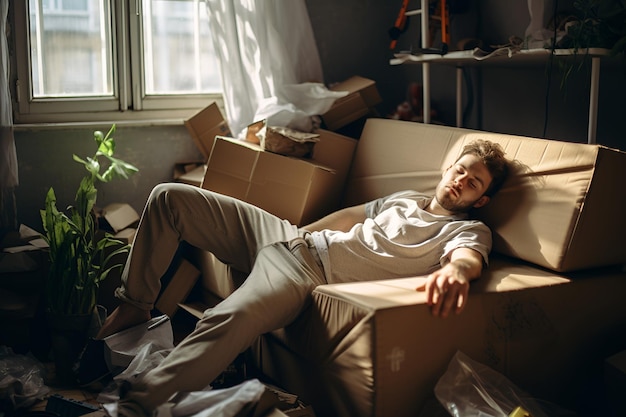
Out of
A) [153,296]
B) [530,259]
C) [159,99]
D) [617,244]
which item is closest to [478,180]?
[530,259]

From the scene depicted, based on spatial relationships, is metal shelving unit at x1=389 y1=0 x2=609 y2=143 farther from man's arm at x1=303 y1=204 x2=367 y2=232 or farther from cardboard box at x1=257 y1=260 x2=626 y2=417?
man's arm at x1=303 y1=204 x2=367 y2=232

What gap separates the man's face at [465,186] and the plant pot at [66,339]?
4.38 feet

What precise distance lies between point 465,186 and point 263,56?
1375mm

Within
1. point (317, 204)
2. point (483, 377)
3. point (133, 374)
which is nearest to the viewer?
point (483, 377)

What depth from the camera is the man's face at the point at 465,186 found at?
2.34 m

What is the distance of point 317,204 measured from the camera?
2.93m

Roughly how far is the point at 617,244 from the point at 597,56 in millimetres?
597

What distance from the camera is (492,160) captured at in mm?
2363

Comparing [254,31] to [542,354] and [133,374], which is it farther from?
[542,354]

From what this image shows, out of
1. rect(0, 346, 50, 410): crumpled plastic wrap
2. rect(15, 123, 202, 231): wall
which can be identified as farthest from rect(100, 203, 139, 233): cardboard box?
rect(0, 346, 50, 410): crumpled plastic wrap

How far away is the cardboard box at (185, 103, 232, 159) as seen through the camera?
3342mm

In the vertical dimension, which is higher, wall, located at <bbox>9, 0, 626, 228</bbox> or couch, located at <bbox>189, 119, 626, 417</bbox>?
wall, located at <bbox>9, 0, 626, 228</bbox>

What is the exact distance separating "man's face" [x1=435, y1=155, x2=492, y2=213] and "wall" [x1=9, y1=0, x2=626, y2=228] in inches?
23.9

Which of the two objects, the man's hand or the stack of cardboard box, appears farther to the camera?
the stack of cardboard box
